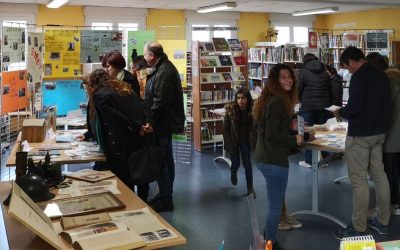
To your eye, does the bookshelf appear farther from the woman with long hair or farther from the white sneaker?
the woman with long hair

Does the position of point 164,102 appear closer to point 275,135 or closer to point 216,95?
point 275,135

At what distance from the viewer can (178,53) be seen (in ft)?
26.3

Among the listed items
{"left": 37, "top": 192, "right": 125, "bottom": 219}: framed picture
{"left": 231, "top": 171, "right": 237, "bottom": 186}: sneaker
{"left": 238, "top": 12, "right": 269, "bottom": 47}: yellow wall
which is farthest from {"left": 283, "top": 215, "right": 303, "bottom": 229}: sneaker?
{"left": 238, "top": 12, "right": 269, "bottom": 47}: yellow wall

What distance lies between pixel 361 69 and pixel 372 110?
344 millimetres

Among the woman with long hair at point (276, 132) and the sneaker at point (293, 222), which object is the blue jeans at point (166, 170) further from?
the woman with long hair at point (276, 132)

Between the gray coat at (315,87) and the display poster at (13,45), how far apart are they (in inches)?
150

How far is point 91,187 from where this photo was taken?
2.80 meters

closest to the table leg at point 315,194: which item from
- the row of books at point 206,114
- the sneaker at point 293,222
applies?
the sneaker at point 293,222

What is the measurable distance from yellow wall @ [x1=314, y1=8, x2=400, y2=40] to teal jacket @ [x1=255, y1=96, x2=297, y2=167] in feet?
30.6

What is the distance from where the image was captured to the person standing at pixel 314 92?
21.6 ft

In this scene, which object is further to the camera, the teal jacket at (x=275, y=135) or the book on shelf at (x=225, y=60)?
the book on shelf at (x=225, y=60)

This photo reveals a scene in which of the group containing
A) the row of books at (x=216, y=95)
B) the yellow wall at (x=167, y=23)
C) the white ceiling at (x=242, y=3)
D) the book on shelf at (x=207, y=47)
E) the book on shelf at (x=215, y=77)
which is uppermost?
the white ceiling at (x=242, y=3)

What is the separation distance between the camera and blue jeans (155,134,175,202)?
15.0 ft

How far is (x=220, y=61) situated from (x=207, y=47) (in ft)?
1.14
